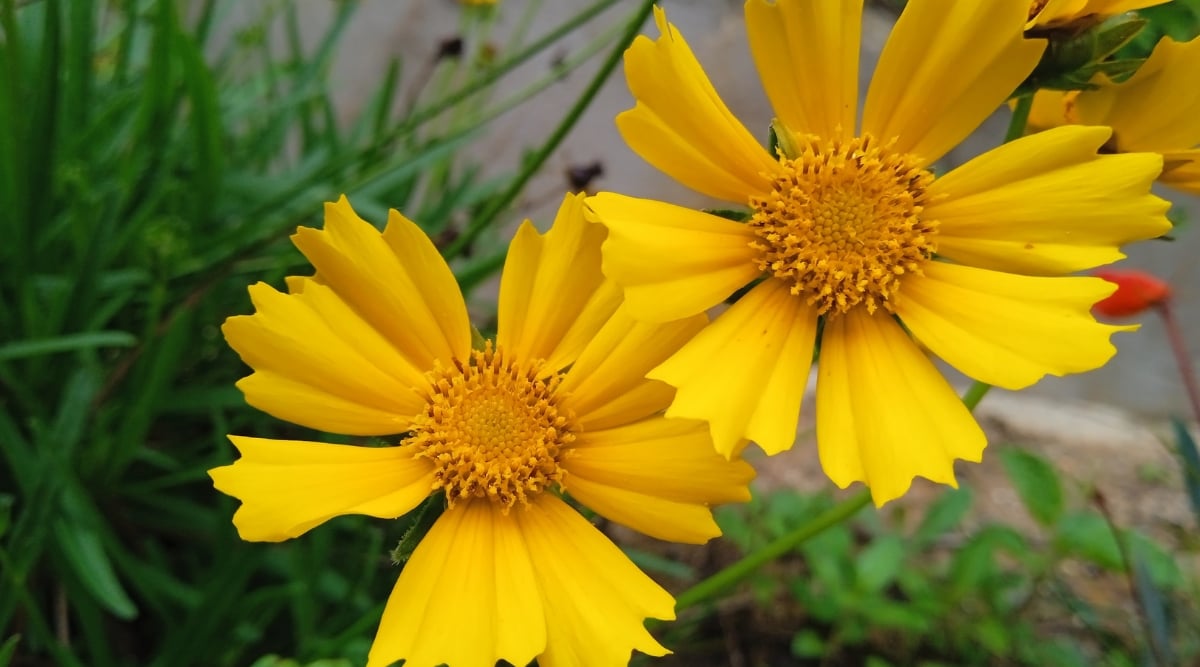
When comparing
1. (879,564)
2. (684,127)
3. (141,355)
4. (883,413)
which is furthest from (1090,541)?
(141,355)

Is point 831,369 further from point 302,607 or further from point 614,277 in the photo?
point 302,607

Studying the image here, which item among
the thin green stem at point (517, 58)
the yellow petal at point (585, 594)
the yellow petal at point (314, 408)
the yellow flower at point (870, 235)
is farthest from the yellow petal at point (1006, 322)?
the thin green stem at point (517, 58)

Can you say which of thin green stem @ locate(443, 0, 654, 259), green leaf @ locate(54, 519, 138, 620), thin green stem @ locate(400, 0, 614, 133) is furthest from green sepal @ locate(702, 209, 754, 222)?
green leaf @ locate(54, 519, 138, 620)

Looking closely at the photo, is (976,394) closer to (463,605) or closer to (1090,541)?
(463,605)

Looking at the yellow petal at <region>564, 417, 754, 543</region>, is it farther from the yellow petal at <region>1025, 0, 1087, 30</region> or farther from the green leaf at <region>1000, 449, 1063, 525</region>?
the green leaf at <region>1000, 449, 1063, 525</region>

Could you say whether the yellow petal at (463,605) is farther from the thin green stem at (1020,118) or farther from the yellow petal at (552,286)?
the thin green stem at (1020,118)

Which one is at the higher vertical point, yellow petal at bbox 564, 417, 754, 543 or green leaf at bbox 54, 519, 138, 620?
green leaf at bbox 54, 519, 138, 620
